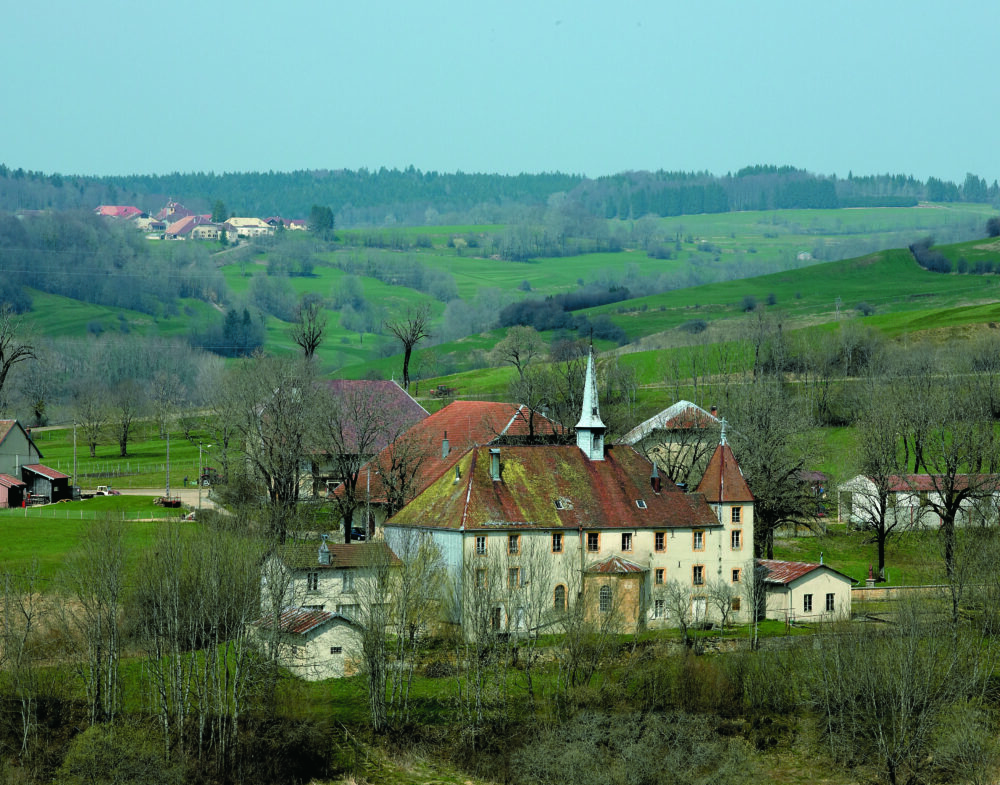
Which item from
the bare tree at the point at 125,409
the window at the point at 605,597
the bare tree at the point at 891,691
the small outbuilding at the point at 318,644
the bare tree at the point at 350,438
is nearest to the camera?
the bare tree at the point at 891,691

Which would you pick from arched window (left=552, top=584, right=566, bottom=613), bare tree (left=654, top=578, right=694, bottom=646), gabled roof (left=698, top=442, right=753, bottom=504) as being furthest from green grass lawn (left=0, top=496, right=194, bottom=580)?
gabled roof (left=698, top=442, right=753, bottom=504)

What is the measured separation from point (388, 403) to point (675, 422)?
19.4m

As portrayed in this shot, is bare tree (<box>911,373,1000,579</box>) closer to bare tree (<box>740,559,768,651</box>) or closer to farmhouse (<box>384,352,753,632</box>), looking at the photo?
bare tree (<box>740,559,768,651</box>)

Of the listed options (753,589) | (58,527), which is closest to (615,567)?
(753,589)

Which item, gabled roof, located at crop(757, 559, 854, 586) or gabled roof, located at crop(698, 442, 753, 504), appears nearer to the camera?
gabled roof, located at crop(757, 559, 854, 586)

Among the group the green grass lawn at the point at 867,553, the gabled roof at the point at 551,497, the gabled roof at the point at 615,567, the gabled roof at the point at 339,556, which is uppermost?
the gabled roof at the point at 551,497

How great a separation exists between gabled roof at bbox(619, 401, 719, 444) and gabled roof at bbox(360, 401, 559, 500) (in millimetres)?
6193

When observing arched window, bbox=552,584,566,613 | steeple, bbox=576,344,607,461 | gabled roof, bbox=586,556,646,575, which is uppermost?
steeple, bbox=576,344,607,461

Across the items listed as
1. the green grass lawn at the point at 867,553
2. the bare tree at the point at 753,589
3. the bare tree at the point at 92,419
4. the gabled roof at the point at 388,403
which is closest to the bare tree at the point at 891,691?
the bare tree at the point at 753,589

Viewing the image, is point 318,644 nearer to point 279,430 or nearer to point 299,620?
point 299,620

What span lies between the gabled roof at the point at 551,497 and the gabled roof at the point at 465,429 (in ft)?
30.9

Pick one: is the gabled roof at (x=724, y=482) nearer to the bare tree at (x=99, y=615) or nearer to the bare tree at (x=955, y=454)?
the bare tree at (x=955, y=454)

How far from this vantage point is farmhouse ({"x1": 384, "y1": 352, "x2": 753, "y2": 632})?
59.8 metres

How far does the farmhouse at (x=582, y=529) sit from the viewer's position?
5978 cm
